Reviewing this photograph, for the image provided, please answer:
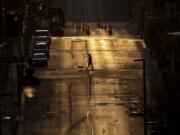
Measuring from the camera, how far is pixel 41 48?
70.6 meters

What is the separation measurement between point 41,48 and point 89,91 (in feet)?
46.8

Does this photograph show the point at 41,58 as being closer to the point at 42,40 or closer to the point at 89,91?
the point at 42,40

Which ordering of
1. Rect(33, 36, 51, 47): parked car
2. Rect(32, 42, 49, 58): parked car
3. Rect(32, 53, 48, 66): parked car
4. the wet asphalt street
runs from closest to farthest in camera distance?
the wet asphalt street, Rect(32, 53, 48, 66): parked car, Rect(32, 42, 49, 58): parked car, Rect(33, 36, 51, 47): parked car

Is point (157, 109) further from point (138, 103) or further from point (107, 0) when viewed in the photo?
point (107, 0)

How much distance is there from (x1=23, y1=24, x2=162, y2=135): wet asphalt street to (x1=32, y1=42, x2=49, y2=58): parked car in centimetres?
104

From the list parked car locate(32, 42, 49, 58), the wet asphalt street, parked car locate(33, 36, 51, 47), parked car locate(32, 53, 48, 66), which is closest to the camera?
the wet asphalt street

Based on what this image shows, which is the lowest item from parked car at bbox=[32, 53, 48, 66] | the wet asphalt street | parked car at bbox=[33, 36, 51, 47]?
the wet asphalt street

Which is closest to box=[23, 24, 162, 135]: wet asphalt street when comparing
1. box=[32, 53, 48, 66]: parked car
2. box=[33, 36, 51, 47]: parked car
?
box=[32, 53, 48, 66]: parked car

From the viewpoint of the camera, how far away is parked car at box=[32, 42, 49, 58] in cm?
6946

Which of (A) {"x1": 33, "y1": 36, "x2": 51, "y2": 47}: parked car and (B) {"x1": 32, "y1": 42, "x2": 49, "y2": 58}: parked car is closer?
(B) {"x1": 32, "y1": 42, "x2": 49, "y2": 58}: parked car

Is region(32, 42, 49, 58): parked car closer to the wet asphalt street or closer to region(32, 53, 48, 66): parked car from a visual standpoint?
the wet asphalt street

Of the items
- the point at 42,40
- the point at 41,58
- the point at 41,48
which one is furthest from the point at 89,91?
the point at 42,40

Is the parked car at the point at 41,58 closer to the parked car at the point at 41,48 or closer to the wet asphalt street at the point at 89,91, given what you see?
the wet asphalt street at the point at 89,91

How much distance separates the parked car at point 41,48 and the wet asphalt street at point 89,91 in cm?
104
